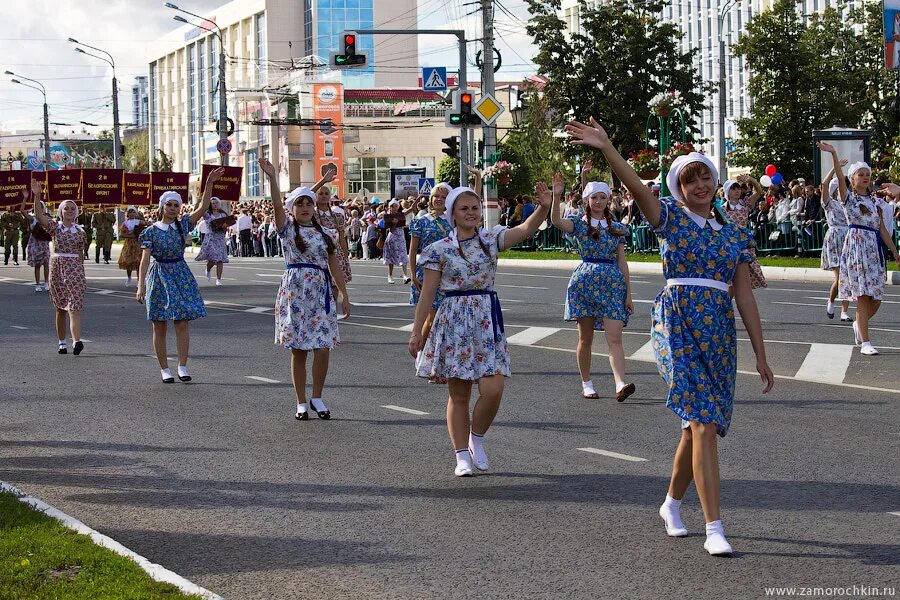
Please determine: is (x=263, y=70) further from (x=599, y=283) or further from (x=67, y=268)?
(x=599, y=283)

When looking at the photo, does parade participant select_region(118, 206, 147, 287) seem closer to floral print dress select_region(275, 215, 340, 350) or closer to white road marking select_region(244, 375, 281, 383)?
white road marking select_region(244, 375, 281, 383)

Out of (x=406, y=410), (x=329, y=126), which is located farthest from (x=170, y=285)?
(x=329, y=126)

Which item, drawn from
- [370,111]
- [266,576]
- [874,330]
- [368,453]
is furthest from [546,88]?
[370,111]

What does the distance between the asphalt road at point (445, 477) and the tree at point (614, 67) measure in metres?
30.8

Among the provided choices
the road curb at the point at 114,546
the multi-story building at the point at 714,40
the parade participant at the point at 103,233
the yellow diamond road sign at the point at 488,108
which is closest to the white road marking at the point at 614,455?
the road curb at the point at 114,546

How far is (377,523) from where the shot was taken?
707 centimetres

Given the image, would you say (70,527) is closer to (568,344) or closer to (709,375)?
(709,375)

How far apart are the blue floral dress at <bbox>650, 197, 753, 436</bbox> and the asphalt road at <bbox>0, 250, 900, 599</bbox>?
0.65 meters

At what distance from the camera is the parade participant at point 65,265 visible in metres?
16.5

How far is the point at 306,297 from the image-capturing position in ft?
35.8

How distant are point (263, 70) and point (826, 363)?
403 ft

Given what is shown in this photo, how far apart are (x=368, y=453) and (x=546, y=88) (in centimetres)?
3775

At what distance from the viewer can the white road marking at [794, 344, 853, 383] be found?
42.1ft

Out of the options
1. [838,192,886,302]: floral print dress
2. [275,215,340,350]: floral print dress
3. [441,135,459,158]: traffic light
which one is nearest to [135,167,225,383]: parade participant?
[275,215,340,350]: floral print dress
